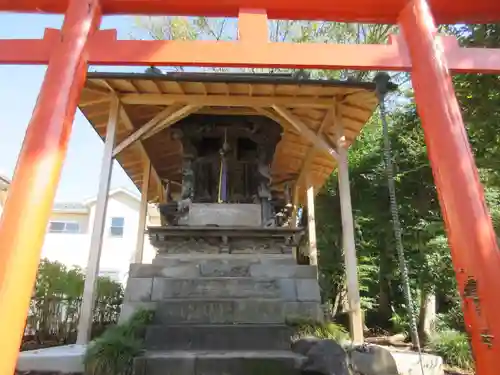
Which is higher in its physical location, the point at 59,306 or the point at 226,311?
the point at 59,306

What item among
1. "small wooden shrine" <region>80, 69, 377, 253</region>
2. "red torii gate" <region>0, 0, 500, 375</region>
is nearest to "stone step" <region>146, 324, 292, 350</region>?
"small wooden shrine" <region>80, 69, 377, 253</region>

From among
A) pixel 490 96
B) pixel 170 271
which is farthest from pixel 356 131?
pixel 170 271

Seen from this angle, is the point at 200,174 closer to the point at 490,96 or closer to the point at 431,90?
the point at 490,96

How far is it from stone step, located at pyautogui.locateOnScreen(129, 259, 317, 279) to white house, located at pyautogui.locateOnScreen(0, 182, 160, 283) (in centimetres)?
1332

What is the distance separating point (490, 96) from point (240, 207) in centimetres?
487

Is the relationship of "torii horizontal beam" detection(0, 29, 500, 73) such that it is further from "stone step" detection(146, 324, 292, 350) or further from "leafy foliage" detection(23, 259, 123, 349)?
"leafy foliage" detection(23, 259, 123, 349)

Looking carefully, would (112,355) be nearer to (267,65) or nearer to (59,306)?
(267,65)

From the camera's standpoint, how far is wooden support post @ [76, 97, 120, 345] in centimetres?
608

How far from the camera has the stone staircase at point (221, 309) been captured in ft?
14.1

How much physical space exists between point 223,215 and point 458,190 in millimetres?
5870

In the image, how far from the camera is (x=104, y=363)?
4168mm

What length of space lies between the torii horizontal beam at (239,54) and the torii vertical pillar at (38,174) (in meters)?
0.18

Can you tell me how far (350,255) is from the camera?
6645mm

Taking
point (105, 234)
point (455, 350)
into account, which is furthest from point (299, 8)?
point (105, 234)
